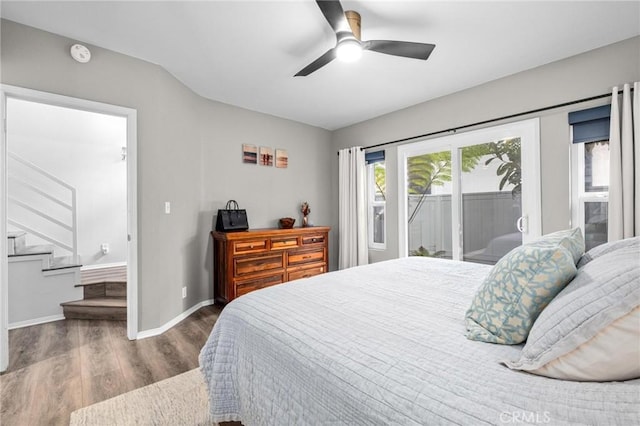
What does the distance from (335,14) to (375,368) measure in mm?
1927

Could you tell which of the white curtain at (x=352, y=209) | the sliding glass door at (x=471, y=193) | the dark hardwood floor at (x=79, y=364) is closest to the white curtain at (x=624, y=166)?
the sliding glass door at (x=471, y=193)

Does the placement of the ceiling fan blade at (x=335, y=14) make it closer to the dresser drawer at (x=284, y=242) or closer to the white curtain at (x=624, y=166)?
the white curtain at (x=624, y=166)

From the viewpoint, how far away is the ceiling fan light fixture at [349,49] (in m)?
1.92

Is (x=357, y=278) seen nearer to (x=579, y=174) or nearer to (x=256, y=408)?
(x=256, y=408)

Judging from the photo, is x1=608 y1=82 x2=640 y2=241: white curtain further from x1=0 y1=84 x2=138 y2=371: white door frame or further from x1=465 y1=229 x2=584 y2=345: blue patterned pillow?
x1=0 y1=84 x2=138 y2=371: white door frame

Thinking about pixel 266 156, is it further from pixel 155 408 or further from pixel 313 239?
pixel 155 408

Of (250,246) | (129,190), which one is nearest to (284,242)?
(250,246)

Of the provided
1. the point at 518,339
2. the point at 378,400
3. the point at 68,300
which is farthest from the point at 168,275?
the point at 518,339

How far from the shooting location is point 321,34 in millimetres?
2250

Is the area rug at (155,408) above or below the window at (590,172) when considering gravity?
below

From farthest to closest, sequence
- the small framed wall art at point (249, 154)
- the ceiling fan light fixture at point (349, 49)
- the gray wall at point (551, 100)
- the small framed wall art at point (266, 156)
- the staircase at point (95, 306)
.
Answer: the small framed wall art at point (266, 156)
the small framed wall art at point (249, 154)
the staircase at point (95, 306)
the gray wall at point (551, 100)
the ceiling fan light fixture at point (349, 49)

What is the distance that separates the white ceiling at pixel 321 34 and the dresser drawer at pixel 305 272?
7.81 feet

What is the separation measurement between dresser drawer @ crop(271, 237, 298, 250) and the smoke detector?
247cm

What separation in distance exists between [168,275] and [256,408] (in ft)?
7.07
